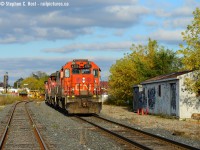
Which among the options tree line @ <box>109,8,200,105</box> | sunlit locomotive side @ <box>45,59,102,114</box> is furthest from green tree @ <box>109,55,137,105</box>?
sunlit locomotive side @ <box>45,59,102,114</box>

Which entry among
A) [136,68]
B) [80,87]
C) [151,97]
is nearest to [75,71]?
[80,87]

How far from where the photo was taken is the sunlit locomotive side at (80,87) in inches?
957

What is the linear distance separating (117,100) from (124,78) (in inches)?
132

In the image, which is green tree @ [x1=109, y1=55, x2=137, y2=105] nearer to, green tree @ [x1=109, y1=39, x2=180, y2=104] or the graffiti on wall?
green tree @ [x1=109, y1=39, x2=180, y2=104]

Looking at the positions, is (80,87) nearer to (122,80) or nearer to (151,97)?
(151,97)

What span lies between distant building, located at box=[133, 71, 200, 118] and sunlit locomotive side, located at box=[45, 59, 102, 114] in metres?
4.85

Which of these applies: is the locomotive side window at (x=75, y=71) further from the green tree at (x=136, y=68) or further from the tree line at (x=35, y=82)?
the tree line at (x=35, y=82)

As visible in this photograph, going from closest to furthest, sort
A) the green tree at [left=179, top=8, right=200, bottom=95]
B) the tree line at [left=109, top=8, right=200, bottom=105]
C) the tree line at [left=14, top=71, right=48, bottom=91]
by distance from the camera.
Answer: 1. the green tree at [left=179, top=8, right=200, bottom=95]
2. the tree line at [left=109, top=8, right=200, bottom=105]
3. the tree line at [left=14, top=71, right=48, bottom=91]

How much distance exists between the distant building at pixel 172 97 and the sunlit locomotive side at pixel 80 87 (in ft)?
15.9

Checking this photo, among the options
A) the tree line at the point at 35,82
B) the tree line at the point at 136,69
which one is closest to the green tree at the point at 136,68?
the tree line at the point at 136,69

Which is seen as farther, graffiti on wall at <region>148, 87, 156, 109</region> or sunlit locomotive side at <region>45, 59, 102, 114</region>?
graffiti on wall at <region>148, 87, 156, 109</region>

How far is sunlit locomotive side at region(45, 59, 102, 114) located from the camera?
24.3 m

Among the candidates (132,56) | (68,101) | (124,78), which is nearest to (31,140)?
(68,101)

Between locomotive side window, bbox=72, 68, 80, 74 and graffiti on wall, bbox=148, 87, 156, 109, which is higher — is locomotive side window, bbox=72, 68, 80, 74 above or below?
above
